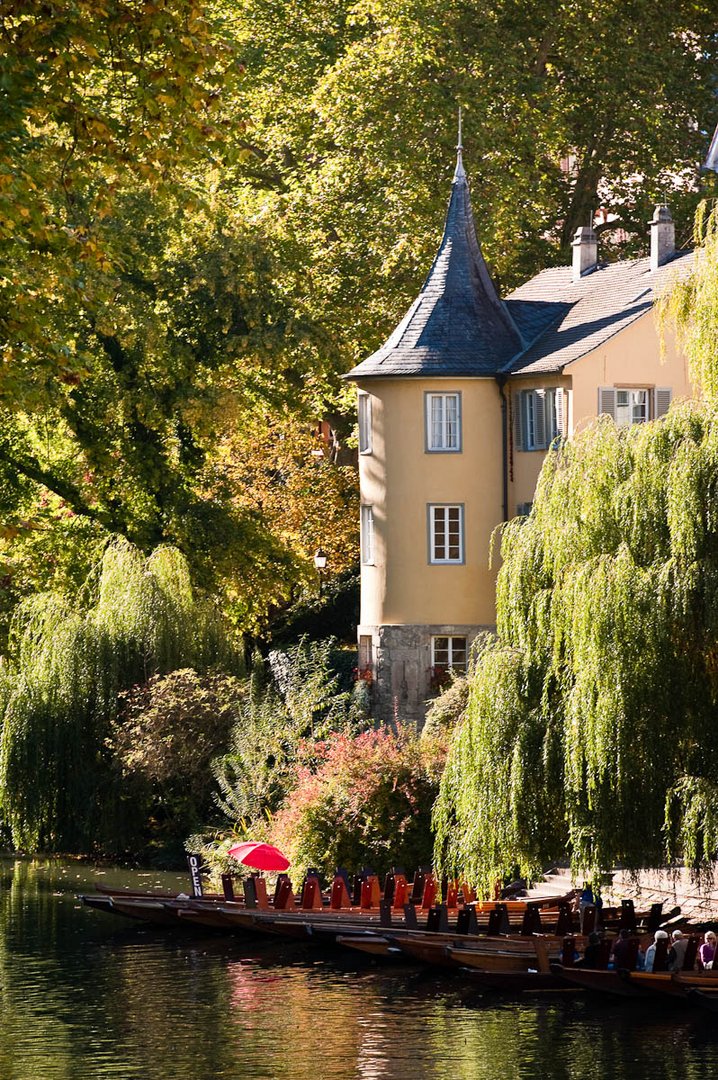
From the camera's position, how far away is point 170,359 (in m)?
43.3

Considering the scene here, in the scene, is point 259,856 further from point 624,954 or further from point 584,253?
point 584,253

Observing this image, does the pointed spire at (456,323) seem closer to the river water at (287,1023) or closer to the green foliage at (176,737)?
the green foliage at (176,737)

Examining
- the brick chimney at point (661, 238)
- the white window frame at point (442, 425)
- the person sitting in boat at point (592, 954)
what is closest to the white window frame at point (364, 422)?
the white window frame at point (442, 425)

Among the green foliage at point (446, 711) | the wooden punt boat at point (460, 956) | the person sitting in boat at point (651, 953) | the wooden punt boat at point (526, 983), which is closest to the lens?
the person sitting in boat at point (651, 953)

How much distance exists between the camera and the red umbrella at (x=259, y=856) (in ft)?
107

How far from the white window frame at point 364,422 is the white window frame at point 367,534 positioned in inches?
49.9

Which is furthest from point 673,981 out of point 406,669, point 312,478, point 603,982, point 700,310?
point 312,478

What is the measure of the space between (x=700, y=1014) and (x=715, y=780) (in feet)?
9.57

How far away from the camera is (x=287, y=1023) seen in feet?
79.1

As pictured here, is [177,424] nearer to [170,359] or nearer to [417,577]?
[170,359]

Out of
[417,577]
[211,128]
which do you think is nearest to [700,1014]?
[211,128]

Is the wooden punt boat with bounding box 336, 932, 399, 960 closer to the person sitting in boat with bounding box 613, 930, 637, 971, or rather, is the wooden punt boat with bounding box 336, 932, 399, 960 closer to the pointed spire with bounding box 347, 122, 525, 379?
the person sitting in boat with bounding box 613, 930, 637, 971

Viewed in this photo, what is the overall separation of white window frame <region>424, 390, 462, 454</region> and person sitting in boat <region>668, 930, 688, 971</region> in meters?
18.5

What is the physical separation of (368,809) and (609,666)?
1068 centimetres
